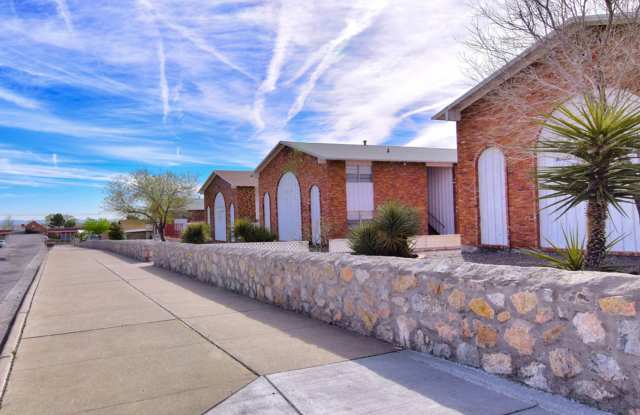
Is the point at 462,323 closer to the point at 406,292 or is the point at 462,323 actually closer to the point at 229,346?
the point at 406,292

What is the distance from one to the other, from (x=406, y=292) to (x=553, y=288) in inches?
63.6

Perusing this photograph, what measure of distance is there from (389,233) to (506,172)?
13.3ft

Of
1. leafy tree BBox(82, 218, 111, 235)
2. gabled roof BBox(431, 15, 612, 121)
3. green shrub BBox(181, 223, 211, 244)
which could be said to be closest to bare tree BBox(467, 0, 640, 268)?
gabled roof BBox(431, 15, 612, 121)

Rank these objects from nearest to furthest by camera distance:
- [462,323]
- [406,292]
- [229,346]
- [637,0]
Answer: [462,323]
[406,292]
[229,346]
[637,0]

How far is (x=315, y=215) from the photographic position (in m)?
23.0

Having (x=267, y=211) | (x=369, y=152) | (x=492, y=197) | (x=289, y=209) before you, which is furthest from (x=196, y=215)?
(x=492, y=197)

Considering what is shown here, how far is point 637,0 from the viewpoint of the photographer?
944 centimetres

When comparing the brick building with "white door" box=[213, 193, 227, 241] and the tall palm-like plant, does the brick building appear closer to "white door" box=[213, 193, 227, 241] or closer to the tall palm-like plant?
the tall palm-like plant

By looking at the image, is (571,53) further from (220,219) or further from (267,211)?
(220,219)

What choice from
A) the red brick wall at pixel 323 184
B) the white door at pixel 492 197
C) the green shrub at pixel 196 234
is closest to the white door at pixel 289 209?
the red brick wall at pixel 323 184

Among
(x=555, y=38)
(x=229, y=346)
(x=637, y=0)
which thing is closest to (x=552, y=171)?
(x=229, y=346)

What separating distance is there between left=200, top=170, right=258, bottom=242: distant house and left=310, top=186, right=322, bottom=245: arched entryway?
8.28 m

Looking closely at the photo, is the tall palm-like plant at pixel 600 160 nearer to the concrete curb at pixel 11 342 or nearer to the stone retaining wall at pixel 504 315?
the stone retaining wall at pixel 504 315

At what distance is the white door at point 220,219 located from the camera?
34125mm
